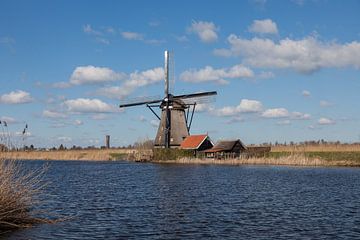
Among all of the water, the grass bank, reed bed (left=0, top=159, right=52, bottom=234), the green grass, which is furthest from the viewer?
the green grass

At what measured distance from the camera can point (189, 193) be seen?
1977 cm

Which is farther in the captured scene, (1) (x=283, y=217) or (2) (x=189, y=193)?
(2) (x=189, y=193)

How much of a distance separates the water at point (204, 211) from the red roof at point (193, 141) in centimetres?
2471

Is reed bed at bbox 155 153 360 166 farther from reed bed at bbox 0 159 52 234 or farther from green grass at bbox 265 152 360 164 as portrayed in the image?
reed bed at bbox 0 159 52 234

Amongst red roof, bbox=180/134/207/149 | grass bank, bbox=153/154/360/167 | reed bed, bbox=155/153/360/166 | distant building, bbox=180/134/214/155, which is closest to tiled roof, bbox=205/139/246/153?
distant building, bbox=180/134/214/155

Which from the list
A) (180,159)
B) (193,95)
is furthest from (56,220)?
(193,95)

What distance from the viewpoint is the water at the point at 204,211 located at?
37.0 feet

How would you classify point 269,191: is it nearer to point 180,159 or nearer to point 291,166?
point 291,166

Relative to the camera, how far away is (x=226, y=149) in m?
46.5

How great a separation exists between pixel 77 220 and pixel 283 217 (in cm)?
573

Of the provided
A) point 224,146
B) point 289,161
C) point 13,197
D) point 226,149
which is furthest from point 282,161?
point 13,197

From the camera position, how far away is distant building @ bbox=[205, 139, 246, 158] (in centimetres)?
4659

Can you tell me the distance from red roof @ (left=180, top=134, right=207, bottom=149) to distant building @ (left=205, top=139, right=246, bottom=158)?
1191 millimetres

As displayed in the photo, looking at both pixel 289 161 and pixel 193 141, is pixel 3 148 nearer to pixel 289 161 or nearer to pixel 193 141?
pixel 289 161
